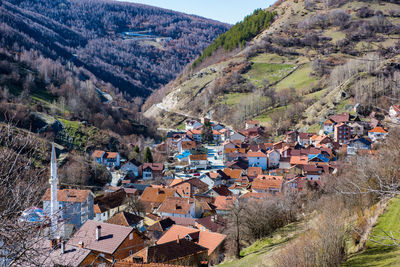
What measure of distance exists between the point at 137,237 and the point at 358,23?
104 metres

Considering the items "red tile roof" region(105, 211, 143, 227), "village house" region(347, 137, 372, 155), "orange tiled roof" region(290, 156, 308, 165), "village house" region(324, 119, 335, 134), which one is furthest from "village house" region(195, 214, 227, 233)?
"village house" region(324, 119, 335, 134)

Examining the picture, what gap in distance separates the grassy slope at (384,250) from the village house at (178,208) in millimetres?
20578

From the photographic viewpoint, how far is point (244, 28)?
132 meters

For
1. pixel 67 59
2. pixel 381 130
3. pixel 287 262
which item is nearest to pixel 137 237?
pixel 287 262

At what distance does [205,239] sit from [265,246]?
210 inches

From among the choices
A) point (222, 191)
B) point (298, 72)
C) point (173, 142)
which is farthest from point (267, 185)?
point (298, 72)

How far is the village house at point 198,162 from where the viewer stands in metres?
52.8

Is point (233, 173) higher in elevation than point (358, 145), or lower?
lower

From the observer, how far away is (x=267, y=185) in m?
36.3

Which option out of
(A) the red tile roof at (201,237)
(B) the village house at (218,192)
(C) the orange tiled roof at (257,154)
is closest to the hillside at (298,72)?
(C) the orange tiled roof at (257,154)

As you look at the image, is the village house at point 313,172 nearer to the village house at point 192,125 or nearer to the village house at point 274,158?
the village house at point 274,158

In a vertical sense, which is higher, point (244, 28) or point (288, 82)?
point (244, 28)

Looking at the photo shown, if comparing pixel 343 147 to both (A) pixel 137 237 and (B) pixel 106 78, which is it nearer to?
(A) pixel 137 237

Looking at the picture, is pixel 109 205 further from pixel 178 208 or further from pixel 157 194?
pixel 178 208
